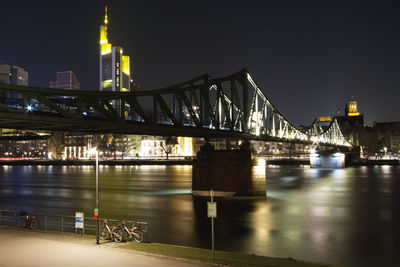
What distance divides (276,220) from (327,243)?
364 inches

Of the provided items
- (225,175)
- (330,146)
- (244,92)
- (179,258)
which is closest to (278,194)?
(225,175)

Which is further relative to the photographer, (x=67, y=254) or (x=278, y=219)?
(x=278, y=219)

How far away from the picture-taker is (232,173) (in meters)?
48.4

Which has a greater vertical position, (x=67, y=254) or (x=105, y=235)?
(x=67, y=254)

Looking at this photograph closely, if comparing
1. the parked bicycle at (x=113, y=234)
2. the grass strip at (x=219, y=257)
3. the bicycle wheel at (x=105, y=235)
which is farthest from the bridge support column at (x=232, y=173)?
the grass strip at (x=219, y=257)

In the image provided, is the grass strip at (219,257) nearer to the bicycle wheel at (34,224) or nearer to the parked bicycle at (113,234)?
the parked bicycle at (113,234)

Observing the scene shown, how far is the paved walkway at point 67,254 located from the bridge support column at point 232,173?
30.2m

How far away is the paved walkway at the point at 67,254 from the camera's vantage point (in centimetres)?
1454

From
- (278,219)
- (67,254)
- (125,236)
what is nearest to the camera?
(67,254)

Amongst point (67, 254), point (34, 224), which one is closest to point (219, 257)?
point (67, 254)

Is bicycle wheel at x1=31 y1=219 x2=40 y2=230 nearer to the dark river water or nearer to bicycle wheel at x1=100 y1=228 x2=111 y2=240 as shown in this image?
the dark river water

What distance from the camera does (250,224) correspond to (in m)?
A: 32.8

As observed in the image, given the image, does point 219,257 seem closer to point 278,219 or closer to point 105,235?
point 105,235

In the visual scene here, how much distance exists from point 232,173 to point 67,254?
1337 inches
